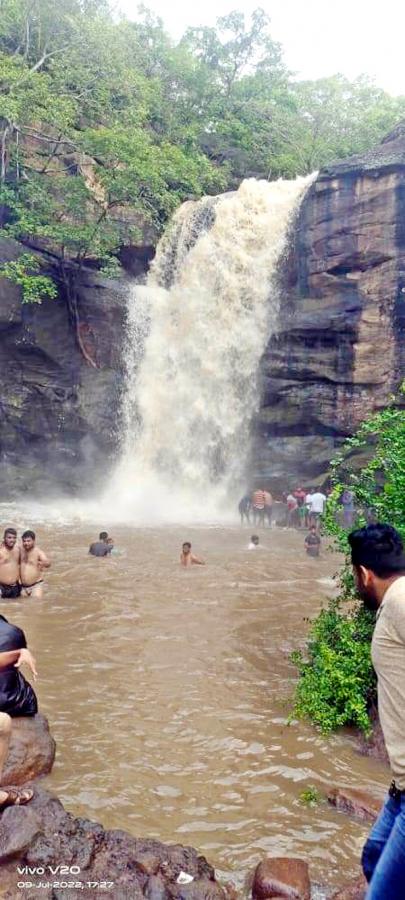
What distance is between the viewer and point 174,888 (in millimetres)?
2990

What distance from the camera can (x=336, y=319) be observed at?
777 inches

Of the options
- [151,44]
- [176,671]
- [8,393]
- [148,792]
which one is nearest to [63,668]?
[176,671]

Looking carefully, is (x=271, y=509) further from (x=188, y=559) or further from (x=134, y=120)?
(x=134, y=120)

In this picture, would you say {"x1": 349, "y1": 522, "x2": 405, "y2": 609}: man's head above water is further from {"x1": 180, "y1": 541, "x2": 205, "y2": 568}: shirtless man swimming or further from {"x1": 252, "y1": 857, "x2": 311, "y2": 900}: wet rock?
{"x1": 180, "y1": 541, "x2": 205, "y2": 568}: shirtless man swimming

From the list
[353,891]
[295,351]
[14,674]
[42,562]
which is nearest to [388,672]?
[353,891]

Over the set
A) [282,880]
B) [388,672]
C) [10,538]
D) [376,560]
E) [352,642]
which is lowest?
[282,880]

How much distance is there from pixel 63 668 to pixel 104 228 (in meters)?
18.9

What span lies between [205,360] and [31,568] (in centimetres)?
1386

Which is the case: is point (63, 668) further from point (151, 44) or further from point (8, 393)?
point (151, 44)

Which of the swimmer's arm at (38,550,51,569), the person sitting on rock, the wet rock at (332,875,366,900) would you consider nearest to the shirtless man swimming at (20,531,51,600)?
the swimmer's arm at (38,550,51,569)

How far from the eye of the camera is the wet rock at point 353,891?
3.02m

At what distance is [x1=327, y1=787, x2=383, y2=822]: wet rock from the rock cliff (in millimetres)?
16467

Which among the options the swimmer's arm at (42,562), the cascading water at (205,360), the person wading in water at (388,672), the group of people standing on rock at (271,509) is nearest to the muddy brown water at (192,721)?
A: the swimmer's arm at (42,562)

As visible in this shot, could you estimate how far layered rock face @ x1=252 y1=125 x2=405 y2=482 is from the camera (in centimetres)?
1898
